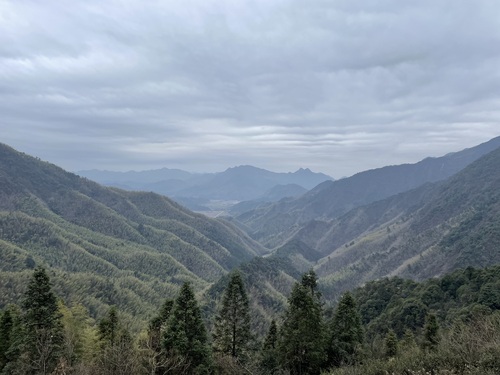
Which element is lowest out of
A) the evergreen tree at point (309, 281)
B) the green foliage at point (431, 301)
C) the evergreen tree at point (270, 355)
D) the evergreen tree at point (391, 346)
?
the green foliage at point (431, 301)

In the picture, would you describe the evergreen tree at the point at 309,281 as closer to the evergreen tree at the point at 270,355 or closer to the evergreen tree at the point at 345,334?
the evergreen tree at the point at 345,334

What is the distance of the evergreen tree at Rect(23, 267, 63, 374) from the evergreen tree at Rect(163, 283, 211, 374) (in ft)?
41.0

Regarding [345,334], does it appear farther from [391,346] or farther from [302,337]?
[391,346]

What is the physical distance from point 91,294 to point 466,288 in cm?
15841

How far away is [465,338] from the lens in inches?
990

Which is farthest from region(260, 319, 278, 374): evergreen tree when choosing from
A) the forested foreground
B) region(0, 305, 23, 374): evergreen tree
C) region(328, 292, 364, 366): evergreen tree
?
region(0, 305, 23, 374): evergreen tree

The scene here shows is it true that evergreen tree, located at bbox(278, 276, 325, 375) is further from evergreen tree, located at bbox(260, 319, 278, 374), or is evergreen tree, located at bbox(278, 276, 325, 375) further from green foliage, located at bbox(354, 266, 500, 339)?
green foliage, located at bbox(354, 266, 500, 339)

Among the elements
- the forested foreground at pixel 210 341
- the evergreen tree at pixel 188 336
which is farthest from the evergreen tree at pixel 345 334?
the evergreen tree at pixel 188 336

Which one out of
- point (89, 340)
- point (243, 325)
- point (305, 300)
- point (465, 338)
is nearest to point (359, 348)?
point (305, 300)

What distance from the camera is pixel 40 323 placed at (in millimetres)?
37688

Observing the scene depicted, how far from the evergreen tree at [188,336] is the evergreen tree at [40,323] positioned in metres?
12.5

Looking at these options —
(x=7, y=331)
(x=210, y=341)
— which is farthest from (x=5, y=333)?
(x=210, y=341)

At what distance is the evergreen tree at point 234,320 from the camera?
149ft

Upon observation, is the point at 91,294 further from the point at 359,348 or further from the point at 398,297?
the point at 359,348
